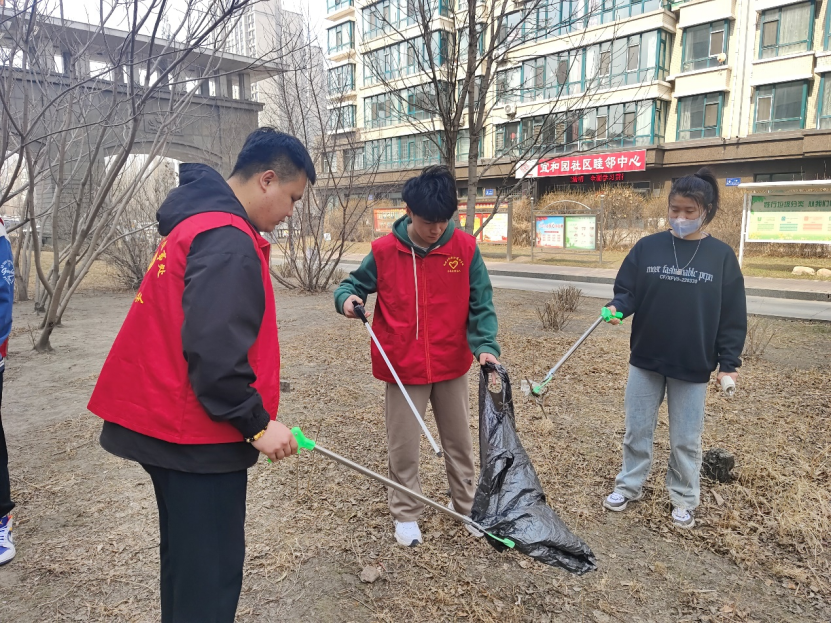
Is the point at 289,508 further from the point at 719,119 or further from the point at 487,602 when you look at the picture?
the point at 719,119

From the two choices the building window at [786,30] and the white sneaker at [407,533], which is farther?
the building window at [786,30]

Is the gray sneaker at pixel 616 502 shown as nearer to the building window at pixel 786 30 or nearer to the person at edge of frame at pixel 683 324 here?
the person at edge of frame at pixel 683 324

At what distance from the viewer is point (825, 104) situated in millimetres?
21875

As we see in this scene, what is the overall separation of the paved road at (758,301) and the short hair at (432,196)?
8550mm

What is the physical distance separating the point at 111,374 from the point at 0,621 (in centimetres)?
146

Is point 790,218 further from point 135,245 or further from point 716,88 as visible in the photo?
point 135,245

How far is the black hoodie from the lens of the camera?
1458mm

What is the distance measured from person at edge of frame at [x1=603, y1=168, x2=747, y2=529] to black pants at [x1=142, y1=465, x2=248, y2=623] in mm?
2135

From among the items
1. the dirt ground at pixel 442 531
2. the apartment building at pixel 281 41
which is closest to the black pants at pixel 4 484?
the dirt ground at pixel 442 531

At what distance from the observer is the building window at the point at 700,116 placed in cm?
2497

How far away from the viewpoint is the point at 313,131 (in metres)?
10.5

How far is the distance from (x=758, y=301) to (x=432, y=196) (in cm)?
1076

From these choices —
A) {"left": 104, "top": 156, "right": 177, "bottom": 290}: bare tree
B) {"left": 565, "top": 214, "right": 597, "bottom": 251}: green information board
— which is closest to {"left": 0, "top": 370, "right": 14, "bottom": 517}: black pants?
{"left": 104, "top": 156, "right": 177, "bottom": 290}: bare tree

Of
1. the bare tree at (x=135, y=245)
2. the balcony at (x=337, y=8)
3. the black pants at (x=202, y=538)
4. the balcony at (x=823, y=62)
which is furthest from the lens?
the balcony at (x=823, y=62)
